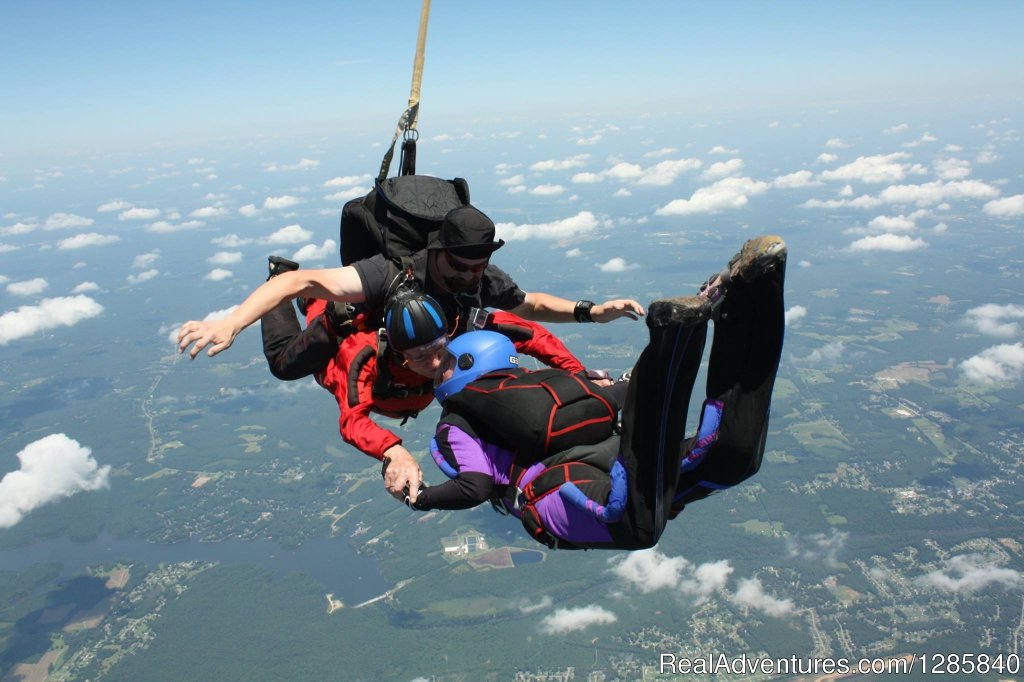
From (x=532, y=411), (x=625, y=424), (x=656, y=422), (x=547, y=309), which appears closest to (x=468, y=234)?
(x=532, y=411)

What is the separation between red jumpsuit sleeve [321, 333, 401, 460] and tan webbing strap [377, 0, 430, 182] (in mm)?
1142

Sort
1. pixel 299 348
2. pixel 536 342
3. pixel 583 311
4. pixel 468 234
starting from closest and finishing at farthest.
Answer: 1. pixel 468 234
2. pixel 299 348
3. pixel 536 342
4. pixel 583 311

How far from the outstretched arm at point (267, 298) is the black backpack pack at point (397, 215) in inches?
17.0

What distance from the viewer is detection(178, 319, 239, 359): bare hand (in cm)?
260

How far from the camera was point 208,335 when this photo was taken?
2711mm

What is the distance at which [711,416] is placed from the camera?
2820 mm

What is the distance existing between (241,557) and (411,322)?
85.0 meters

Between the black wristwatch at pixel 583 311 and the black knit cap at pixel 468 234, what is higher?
the black knit cap at pixel 468 234

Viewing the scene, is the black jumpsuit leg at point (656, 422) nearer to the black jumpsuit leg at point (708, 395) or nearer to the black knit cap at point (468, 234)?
the black jumpsuit leg at point (708, 395)

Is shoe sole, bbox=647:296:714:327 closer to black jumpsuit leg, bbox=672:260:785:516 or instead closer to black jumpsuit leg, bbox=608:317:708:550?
black jumpsuit leg, bbox=608:317:708:550

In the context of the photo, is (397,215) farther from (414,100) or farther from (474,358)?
(474,358)

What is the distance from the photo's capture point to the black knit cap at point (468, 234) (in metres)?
3.67

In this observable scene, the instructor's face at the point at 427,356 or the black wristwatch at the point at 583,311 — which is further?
the black wristwatch at the point at 583,311

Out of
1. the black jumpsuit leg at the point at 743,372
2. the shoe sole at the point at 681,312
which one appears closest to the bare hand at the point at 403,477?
the black jumpsuit leg at the point at 743,372
